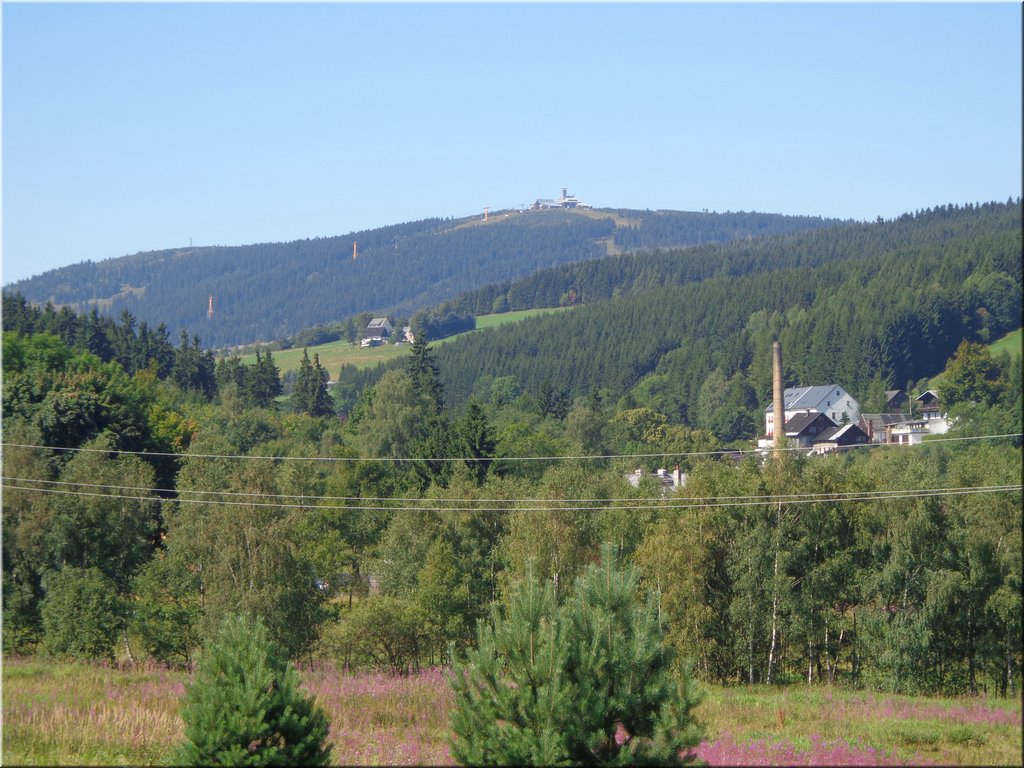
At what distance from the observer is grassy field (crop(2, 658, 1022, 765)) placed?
58.2 feet

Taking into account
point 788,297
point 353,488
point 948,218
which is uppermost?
point 948,218

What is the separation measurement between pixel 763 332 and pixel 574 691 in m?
132

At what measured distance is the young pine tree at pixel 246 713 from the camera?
14.9m

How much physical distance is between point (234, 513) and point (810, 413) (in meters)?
82.7

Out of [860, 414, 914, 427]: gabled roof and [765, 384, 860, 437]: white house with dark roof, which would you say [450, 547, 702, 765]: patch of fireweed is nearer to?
[860, 414, 914, 427]: gabled roof

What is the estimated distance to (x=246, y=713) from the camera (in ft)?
49.2

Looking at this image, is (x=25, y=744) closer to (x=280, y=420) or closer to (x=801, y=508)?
(x=801, y=508)

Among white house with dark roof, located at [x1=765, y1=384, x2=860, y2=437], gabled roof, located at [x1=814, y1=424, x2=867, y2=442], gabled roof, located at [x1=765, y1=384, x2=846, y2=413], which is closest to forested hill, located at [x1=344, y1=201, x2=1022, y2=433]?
white house with dark roof, located at [x1=765, y1=384, x2=860, y2=437]

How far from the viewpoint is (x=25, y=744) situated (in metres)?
18.5

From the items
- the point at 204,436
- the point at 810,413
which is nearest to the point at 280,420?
the point at 204,436

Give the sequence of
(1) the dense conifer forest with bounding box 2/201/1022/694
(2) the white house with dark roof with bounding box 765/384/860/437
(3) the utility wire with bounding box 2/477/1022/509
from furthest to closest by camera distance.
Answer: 1. (2) the white house with dark roof with bounding box 765/384/860/437
2. (3) the utility wire with bounding box 2/477/1022/509
3. (1) the dense conifer forest with bounding box 2/201/1022/694

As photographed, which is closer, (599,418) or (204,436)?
(204,436)

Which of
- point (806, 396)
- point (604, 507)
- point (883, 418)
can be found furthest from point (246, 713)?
point (806, 396)

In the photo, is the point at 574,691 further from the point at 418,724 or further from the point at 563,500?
the point at 563,500
